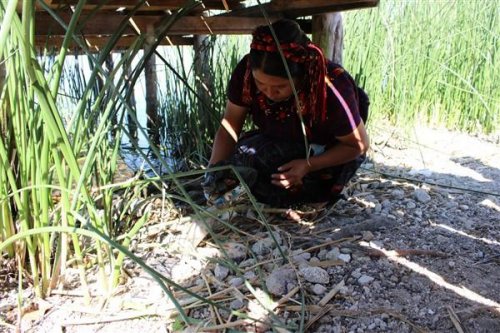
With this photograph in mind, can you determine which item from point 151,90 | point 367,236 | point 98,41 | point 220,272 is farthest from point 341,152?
point 151,90

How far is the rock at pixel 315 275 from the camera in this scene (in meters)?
1.38

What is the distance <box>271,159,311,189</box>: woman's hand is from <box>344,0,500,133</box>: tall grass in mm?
1752

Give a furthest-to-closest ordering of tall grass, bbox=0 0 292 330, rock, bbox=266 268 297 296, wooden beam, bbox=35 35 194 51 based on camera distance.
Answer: wooden beam, bbox=35 35 194 51 < rock, bbox=266 268 297 296 < tall grass, bbox=0 0 292 330

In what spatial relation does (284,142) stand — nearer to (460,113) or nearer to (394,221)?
(394,221)

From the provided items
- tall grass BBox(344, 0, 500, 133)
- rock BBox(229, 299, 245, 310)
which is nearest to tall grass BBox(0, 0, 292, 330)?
rock BBox(229, 299, 245, 310)

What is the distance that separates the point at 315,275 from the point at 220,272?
0.27 metres

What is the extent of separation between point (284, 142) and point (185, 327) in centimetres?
90

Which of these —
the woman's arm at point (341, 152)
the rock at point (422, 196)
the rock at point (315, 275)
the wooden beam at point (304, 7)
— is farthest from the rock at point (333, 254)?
the wooden beam at point (304, 7)

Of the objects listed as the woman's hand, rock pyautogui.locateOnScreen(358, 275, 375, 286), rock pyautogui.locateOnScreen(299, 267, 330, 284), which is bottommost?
rock pyautogui.locateOnScreen(358, 275, 375, 286)

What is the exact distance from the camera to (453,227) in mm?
1812

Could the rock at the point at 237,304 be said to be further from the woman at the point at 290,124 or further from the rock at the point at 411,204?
the rock at the point at 411,204

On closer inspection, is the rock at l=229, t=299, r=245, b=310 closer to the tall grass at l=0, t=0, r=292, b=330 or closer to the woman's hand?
the tall grass at l=0, t=0, r=292, b=330

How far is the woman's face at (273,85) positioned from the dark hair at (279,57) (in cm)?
1

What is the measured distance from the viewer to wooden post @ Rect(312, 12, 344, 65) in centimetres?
241
